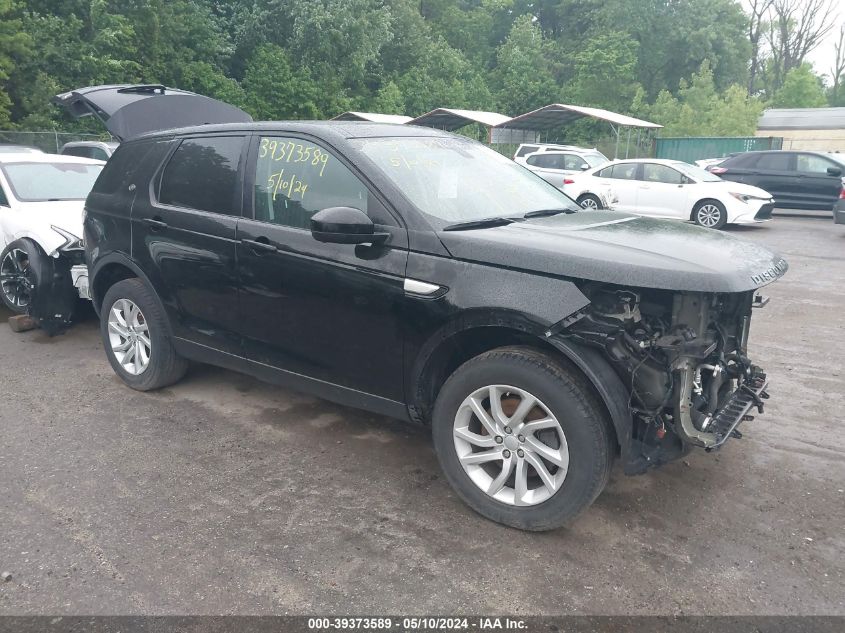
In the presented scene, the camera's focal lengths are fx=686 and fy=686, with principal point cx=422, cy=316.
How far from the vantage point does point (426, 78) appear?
40.4 metres

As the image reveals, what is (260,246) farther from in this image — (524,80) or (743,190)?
(524,80)

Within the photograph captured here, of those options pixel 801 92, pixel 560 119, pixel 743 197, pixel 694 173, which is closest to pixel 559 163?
pixel 694 173

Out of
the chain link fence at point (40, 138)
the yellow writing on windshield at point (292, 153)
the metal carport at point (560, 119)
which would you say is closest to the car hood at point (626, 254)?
the yellow writing on windshield at point (292, 153)

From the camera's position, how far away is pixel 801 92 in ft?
174

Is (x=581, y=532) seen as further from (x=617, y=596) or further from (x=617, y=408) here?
(x=617, y=408)

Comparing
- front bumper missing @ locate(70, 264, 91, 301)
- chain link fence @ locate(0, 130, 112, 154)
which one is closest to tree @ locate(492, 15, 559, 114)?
Result: chain link fence @ locate(0, 130, 112, 154)

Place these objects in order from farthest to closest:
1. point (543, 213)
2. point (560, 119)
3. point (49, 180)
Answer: point (560, 119)
point (49, 180)
point (543, 213)

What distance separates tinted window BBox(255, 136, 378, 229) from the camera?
3633 mm

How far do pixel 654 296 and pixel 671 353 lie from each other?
10.7 inches

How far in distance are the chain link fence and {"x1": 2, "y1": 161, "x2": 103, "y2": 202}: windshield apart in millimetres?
15604

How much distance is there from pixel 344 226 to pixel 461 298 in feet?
2.17

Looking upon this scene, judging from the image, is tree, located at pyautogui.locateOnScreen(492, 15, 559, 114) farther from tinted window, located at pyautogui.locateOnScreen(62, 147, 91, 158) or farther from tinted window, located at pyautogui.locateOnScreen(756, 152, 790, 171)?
tinted window, located at pyautogui.locateOnScreen(62, 147, 91, 158)

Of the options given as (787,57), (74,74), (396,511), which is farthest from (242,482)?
(787,57)

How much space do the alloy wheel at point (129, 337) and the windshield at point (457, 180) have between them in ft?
7.24
